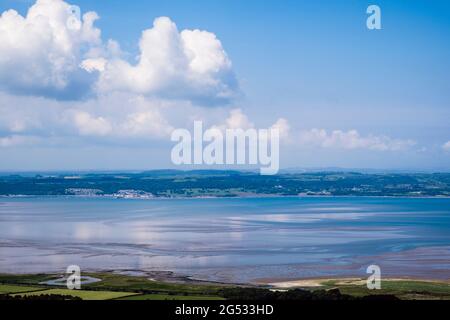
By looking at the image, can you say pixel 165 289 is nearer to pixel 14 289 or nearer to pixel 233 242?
pixel 14 289

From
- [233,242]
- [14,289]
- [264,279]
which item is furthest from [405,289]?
[233,242]

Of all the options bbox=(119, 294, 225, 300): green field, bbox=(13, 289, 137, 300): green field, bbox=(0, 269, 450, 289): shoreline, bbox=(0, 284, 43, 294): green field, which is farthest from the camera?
bbox=(0, 269, 450, 289): shoreline

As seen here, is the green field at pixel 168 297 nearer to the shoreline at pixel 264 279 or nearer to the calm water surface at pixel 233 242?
the shoreline at pixel 264 279

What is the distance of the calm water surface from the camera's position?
757 inches

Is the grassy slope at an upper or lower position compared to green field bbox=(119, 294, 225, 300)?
lower

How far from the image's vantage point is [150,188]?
67250 mm

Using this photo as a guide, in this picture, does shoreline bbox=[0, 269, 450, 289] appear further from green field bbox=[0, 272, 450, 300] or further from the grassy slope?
the grassy slope

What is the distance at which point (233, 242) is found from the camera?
25.7 meters

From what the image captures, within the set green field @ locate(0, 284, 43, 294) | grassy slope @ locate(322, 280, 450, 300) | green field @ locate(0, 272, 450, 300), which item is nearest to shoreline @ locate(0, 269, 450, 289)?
green field @ locate(0, 272, 450, 300)

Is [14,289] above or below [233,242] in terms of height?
above

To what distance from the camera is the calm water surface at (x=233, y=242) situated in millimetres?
19234
